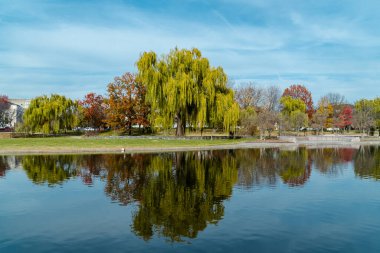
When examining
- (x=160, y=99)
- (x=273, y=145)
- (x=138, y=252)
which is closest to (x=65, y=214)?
(x=138, y=252)

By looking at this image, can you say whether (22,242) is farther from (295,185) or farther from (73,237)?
(295,185)

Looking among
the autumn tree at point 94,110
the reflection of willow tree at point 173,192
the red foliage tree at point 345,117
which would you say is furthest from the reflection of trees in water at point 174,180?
the red foliage tree at point 345,117

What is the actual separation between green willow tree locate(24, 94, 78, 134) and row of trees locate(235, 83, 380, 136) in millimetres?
31129

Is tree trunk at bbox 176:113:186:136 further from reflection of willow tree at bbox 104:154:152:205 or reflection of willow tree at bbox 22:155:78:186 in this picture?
reflection of willow tree at bbox 104:154:152:205

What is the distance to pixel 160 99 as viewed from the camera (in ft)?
158

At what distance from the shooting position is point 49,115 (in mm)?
62031

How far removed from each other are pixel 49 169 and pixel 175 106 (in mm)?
24049

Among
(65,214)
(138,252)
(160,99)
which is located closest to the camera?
(138,252)

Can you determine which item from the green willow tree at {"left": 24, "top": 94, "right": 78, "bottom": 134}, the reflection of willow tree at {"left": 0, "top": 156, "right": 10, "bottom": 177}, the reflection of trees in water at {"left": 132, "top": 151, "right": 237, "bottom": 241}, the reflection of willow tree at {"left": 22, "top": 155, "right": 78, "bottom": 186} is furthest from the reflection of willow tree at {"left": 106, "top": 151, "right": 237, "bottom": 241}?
the green willow tree at {"left": 24, "top": 94, "right": 78, "bottom": 134}

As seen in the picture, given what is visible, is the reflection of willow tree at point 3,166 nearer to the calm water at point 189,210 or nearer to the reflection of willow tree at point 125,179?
the calm water at point 189,210

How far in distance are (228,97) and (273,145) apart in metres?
8.91

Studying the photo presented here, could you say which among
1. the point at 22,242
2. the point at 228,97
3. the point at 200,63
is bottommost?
the point at 22,242

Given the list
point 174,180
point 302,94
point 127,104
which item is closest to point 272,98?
point 302,94

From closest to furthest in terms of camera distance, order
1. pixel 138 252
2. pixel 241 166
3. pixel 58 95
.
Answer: pixel 138 252, pixel 241 166, pixel 58 95
